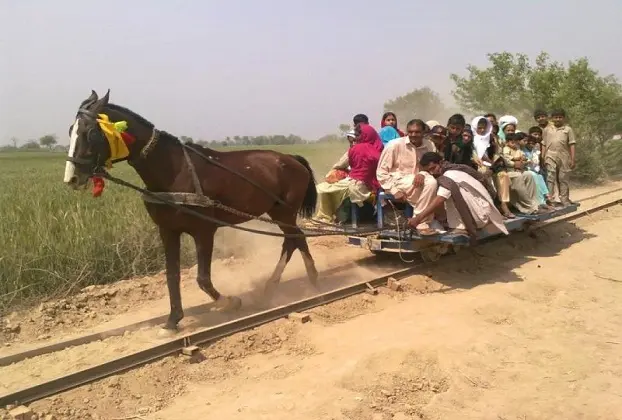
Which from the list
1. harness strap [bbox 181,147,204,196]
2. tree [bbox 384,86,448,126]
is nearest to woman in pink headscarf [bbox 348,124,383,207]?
harness strap [bbox 181,147,204,196]

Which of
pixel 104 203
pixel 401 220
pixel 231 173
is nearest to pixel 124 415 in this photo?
pixel 231 173

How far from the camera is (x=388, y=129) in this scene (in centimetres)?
840

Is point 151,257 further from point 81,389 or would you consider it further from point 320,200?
point 81,389

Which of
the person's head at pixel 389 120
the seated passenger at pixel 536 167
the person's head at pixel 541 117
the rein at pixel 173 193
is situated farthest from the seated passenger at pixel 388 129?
the person's head at pixel 541 117

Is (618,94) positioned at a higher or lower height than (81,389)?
higher

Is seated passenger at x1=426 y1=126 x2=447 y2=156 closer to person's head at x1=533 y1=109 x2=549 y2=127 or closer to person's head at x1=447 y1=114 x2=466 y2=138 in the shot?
person's head at x1=447 y1=114 x2=466 y2=138

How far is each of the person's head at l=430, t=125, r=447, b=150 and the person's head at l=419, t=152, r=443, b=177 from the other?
852 mm

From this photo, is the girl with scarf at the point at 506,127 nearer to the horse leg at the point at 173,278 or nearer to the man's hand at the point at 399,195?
the man's hand at the point at 399,195

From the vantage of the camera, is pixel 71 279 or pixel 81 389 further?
pixel 71 279

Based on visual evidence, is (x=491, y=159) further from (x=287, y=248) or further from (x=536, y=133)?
(x=287, y=248)

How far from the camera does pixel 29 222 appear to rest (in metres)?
7.87

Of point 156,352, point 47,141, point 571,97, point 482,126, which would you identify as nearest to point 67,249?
point 156,352

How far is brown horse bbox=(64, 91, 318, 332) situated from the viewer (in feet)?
15.3

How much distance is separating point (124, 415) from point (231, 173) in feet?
8.87
